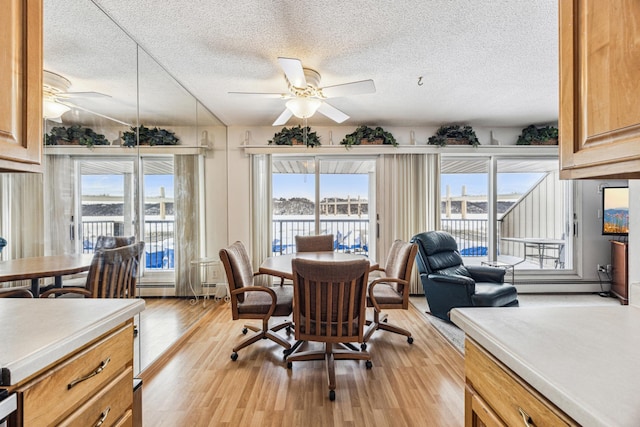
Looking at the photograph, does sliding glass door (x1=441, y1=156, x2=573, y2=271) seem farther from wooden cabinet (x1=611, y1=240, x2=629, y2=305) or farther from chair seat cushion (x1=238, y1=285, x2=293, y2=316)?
chair seat cushion (x1=238, y1=285, x2=293, y2=316)

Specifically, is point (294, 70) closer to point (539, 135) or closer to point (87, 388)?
point (87, 388)

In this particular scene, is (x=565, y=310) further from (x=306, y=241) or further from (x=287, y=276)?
(x=306, y=241)

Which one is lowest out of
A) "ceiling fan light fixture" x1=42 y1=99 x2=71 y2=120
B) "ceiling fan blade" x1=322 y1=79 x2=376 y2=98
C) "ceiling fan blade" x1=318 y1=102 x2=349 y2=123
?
"ceiling fan light fixture" x1=42 y1=99 x2=71 y2=120

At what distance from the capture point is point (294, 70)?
2232mm

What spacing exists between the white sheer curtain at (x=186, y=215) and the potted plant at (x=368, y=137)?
2075 mm

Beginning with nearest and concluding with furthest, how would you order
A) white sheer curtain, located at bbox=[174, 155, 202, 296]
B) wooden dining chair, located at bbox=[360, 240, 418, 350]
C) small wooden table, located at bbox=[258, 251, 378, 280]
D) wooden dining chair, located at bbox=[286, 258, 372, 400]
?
wooden dining chair, located at bbox=[286, 258, 372, 400] → small wooden table, located at bbox=[258, 251, 378, 280] → wooden dining chair, located at bbox=[360, 240, 418, 350] → white sheer curtain, located at bbox=[174, 155, 202, 296]

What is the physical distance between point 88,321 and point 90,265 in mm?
1057

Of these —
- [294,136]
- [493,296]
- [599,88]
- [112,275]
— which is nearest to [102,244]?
[112,275]

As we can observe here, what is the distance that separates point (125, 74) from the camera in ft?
7.38

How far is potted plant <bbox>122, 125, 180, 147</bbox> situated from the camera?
7.39ft

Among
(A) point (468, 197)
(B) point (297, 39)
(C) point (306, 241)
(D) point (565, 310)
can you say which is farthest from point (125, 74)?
(A) point (468, 197)

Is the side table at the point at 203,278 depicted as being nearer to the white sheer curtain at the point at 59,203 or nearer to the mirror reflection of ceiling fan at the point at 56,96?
the white sheer curtain at the point at 59,203

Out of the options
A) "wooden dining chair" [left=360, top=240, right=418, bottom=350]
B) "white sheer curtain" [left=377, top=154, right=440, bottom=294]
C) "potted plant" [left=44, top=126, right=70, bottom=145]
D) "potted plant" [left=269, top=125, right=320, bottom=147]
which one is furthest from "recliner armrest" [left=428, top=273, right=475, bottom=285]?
"potted plant" [left=44, top=126, right=70, bottom=145]

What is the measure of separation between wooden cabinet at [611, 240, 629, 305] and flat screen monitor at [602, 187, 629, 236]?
0.60 feet
